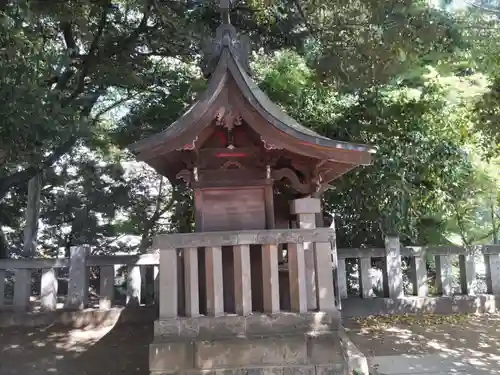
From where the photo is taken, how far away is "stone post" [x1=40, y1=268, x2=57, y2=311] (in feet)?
24.0

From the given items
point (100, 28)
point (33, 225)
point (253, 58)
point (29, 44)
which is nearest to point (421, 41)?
point (253, 58)

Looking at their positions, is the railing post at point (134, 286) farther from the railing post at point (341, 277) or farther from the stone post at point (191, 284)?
the railing post at point (341, 277)

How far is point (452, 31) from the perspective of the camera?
6332 millimetres

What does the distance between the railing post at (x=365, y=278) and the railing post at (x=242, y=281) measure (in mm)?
4089

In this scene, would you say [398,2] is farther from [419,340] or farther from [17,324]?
[17,324]

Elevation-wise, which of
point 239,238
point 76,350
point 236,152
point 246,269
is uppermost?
point 236,152

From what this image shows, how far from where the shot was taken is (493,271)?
8320 mm

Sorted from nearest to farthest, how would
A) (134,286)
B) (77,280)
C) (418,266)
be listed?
(77,280) < (134,286) < (418,266)

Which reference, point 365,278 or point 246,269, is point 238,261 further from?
point 365,278

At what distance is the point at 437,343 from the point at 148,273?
539 centimetres

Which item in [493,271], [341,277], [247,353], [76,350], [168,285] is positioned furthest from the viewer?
[493,271]

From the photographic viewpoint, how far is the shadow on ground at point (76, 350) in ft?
19.1

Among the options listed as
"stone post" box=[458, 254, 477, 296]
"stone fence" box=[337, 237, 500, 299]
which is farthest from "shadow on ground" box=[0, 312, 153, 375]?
"stone post" box=[458, 254, 477, 296]

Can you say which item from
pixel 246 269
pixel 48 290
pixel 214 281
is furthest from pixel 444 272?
pixel 48 290
